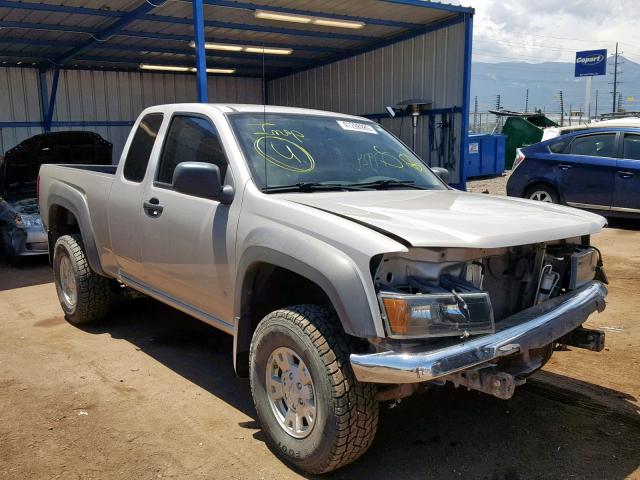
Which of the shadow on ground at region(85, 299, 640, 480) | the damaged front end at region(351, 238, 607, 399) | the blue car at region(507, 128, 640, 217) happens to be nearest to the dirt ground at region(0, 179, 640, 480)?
the shadow on ground at region(85, 299, 640, 480)

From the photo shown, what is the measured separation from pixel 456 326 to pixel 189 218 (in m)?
1.92

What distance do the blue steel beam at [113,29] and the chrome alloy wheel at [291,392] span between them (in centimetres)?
995

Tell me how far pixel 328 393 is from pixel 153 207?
2.05 m

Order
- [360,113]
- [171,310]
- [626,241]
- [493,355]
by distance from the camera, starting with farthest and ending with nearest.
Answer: [360,113]
[626,241]
[171,310]
[493,355]

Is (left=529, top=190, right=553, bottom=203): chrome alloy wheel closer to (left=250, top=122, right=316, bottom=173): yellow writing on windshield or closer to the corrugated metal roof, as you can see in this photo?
the corrugated metal roof

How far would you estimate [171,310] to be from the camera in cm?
609

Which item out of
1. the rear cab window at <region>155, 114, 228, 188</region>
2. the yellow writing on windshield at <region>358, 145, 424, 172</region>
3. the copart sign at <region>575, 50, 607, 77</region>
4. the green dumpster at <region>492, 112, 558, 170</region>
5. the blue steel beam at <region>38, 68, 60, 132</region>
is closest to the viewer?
the rear cab window at <region>155, 114, 228, 188</region>

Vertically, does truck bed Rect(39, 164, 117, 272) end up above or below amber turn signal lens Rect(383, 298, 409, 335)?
above

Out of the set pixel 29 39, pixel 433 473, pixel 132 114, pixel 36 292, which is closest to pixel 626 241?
pixel 433 473

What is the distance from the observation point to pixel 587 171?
33.0 feet

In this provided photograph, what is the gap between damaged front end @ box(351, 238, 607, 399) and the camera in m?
2.54

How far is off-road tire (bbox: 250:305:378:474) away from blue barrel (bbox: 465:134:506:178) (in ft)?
55.6

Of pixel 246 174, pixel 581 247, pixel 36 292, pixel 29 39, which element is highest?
pixel 29 39

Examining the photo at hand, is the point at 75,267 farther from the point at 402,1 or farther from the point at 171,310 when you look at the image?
the point at 402,1
